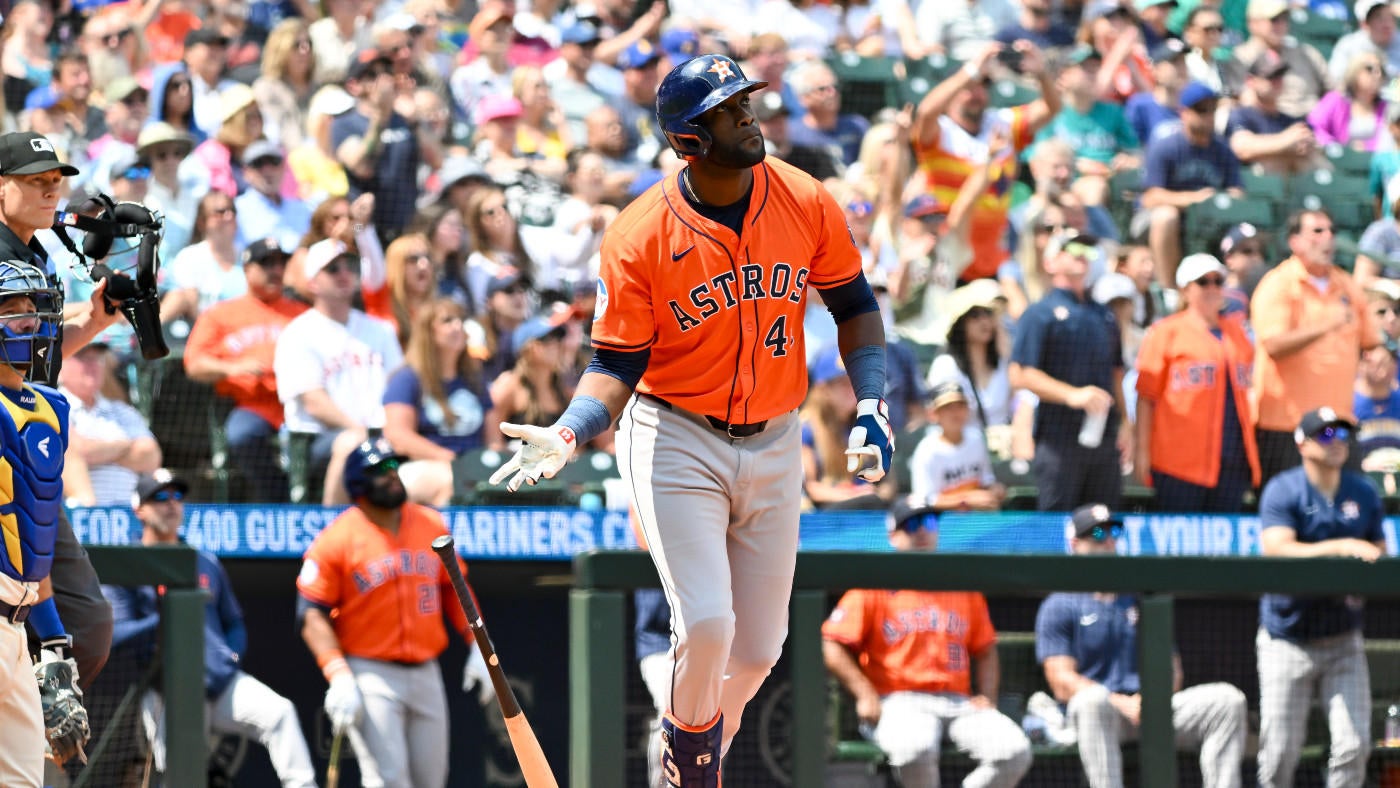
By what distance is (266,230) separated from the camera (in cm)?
966

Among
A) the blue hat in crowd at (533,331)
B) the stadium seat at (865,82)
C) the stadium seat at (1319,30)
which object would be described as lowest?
the blue hat in crowd at (533,331)

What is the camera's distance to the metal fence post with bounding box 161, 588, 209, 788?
6.26 meters

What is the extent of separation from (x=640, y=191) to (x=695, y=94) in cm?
554

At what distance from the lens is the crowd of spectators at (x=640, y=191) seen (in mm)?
8781

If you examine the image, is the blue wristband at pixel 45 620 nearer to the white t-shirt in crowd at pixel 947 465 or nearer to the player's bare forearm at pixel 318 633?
the player's bare forearm at pixel 318 633

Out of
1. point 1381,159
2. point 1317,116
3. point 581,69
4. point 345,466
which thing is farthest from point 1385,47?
point 345,466

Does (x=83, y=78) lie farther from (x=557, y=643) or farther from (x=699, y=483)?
(x=699, y=483)

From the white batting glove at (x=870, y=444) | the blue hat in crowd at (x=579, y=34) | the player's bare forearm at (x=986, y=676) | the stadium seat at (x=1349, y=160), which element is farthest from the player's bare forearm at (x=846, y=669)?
the stadium seat at (x=1349, y=160)

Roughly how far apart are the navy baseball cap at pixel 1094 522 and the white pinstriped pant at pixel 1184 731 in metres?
1.35

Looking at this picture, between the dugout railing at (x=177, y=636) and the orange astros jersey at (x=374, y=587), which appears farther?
the orange astros jersey at (x=374, y=587)

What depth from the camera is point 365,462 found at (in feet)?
25.6

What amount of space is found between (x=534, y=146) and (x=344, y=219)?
83.2 inches

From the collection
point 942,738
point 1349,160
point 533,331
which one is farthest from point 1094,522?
point 1349,160

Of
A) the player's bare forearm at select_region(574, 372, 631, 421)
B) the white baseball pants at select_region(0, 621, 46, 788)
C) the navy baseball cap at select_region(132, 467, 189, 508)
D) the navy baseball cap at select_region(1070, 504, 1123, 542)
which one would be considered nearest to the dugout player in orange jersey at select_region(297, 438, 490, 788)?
the navy baseball cap at select_region(132, 467, 189, 508)
